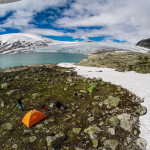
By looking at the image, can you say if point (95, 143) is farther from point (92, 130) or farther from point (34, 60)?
point (34, 60)

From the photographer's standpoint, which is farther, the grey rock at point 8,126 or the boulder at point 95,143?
the grey rock at point 8,126

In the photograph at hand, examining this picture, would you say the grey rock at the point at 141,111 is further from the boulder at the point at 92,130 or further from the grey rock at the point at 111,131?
the boulder at the point at 92,130

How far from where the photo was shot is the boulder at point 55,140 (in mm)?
6486

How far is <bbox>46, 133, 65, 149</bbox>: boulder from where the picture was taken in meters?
6.49

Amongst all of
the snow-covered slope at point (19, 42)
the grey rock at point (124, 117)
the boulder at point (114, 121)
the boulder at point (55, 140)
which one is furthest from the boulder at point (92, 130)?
the snow-covered slope at point (19, 42)

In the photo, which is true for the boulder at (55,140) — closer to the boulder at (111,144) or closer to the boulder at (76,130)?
the boulder at (76,130)

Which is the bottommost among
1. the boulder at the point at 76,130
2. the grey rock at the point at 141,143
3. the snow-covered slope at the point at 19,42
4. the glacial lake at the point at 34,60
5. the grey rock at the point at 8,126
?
the glacial lake at the point at 34,60

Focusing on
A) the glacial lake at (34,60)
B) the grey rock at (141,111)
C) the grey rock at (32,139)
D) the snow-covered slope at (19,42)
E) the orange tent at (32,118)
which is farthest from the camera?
the snow-covered slope at (19,42)

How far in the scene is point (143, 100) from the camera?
456 inches

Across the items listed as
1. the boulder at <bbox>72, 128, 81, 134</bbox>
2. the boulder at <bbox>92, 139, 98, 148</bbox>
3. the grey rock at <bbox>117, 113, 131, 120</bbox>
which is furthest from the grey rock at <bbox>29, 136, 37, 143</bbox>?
the grey rock at <bbox>117, 113, 131, 120</bbox>

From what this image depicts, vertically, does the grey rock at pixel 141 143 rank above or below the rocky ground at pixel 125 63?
above

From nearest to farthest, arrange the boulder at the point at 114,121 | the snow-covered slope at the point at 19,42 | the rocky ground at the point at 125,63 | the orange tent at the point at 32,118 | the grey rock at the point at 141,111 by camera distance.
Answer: the orange tent at the point at 32,118 → the boulder at the point at 114,121 → the grey rock at the point at 141,111 → the rocky ground at the point at 125,63 → the snow-covered slope at the point at 19,42

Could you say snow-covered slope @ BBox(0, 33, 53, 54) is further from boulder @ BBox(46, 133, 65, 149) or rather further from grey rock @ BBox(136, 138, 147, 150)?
grey rock @ BBox(136, 138, 147, 150)

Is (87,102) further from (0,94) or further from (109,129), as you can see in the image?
(0,94)
